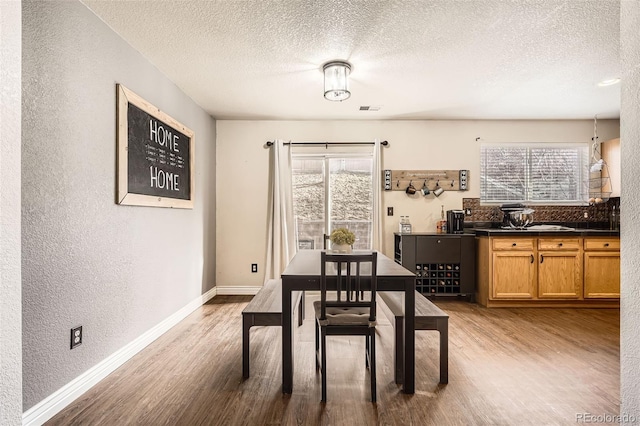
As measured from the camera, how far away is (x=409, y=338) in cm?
211

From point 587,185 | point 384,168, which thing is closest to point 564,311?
point 587,185

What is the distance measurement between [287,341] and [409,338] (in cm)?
76

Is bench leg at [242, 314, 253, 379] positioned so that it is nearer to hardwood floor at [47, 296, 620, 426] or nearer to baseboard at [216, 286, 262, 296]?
hardwood floor at [47, 296, 620, 426]

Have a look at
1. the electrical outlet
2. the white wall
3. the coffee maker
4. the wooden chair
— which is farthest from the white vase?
the coffee maker

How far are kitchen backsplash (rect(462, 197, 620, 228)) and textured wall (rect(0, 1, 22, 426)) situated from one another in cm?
469

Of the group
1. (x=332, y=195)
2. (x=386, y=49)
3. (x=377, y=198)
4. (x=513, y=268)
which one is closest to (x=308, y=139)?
(x=332, y=195)

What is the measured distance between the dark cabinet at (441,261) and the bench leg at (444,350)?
6.83ft

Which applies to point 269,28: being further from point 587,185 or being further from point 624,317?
point 587,185

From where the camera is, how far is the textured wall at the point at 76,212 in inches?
68.6

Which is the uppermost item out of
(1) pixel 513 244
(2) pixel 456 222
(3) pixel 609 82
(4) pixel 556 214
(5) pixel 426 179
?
(3) pixel 609 82

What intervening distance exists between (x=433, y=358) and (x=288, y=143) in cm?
322

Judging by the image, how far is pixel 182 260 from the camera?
3.61 metres

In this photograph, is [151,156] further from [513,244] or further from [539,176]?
[539,176]

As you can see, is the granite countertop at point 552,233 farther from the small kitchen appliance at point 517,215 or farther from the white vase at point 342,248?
the white vase at point 342,248
